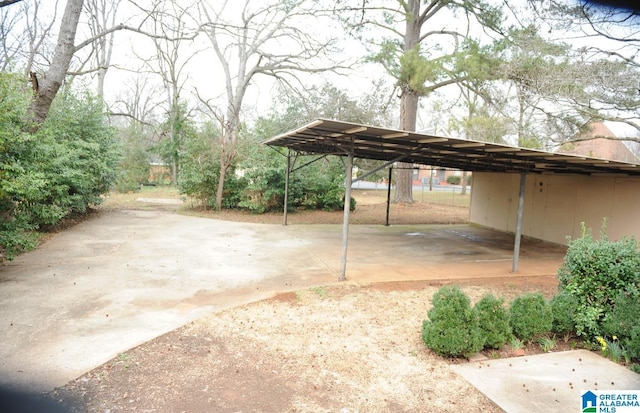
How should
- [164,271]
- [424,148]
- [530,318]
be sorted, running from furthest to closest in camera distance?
[424,148] < [164,271] < [530,318]

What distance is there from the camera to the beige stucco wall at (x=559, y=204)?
27.7 feet

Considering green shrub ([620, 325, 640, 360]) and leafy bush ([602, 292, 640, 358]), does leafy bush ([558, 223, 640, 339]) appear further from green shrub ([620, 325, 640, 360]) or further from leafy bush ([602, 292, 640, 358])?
green shrub ([620, 325, 640, 360])

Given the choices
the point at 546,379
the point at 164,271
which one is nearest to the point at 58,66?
the point at 164,271

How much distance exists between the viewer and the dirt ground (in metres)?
2.68

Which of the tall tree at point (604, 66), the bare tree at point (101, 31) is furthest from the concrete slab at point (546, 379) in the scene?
the bare tree at point (101, 31)

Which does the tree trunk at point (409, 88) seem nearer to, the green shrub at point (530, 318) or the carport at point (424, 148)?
the carport at point (424, 148)

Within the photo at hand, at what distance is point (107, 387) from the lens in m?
2.80

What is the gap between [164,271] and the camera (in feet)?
19.8

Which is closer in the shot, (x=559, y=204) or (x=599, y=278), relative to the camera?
(x=599, y=278)

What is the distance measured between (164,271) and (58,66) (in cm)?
522

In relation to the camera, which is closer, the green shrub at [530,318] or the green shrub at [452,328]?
the green shrub at [452,328]

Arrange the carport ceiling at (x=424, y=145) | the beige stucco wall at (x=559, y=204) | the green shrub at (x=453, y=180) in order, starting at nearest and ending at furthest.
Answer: the carport ceiling at (x=424, y=145)
the beige stucco wall at (x=559, y=204)
the green shrub at (x=453, y=180)
